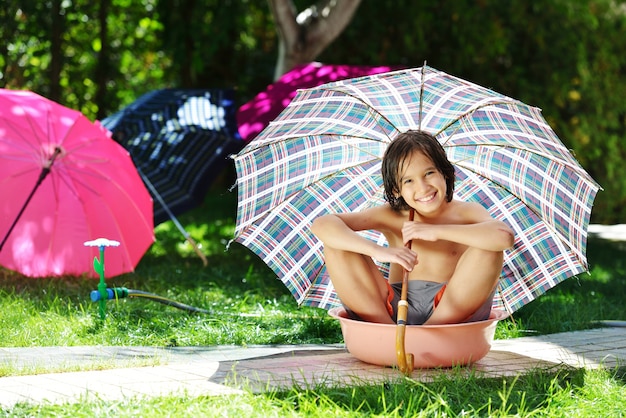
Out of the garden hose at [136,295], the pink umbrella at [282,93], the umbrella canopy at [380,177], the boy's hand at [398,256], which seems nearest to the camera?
the boy's hand at [398,256]

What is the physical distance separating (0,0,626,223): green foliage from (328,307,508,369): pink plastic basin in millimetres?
7165

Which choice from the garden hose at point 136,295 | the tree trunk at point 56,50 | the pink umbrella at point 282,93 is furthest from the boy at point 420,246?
the tree trunk at point 56,50

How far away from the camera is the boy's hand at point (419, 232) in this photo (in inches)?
156

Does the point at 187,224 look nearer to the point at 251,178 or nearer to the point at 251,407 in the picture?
the point at 251,178

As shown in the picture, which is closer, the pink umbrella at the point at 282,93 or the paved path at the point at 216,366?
the paved path at the point at 216,366

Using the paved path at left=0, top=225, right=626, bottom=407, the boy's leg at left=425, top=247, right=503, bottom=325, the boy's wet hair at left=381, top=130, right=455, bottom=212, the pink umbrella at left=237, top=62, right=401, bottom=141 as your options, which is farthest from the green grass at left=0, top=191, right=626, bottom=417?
the pink umbrella at left=237, top=62, right=401, bottom=141

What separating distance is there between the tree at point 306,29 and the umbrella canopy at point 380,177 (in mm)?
4723

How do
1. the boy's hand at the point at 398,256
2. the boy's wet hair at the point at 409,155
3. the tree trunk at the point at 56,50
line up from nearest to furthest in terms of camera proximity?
the boy's hand at the point at 398,256 → the boy's wet hair at the point at 409,155 → the tree trunk at the point at 56,50

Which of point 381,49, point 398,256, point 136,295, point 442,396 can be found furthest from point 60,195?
point 381,49

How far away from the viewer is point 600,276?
7.94 meters

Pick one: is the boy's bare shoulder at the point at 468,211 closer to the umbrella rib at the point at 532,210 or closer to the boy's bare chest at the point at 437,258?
the boy's bare chest at the point at 437,258

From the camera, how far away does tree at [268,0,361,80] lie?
9031 millimetres

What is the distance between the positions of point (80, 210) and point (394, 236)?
251 cm

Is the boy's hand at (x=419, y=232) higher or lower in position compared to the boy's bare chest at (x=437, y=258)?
higher
